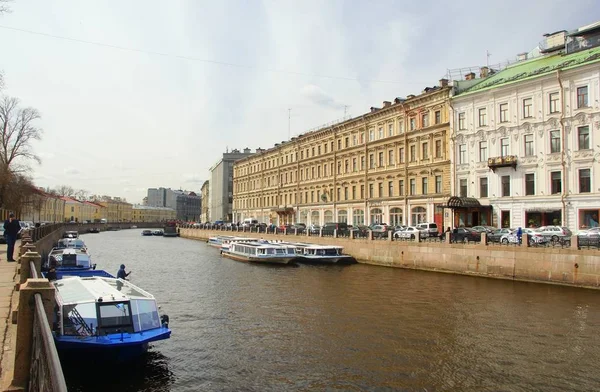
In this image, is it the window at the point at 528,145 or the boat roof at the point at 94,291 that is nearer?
the boat roof at the point at 94,291

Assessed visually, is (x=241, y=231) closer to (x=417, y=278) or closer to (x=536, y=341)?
(x=417, y=278)

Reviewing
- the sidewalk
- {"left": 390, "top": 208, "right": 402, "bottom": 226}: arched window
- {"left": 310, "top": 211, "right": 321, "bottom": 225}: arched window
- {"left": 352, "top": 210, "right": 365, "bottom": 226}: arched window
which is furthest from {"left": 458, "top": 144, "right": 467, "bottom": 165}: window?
the sidewalk

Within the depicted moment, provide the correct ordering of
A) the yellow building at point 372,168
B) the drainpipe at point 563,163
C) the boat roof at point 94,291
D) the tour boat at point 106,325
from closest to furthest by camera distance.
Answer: the tour boat at point 106,325 → the boat roof at point 94,291 → the drainpipe at point 563,163 → the yellow building at point 372,168

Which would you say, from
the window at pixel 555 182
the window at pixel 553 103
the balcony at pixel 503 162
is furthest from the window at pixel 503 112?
the window at pixel 555 182

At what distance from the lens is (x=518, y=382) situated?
40.0 feet

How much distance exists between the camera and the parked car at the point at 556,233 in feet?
90.2

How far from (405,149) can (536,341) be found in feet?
119

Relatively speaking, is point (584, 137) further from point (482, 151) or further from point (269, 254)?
point (269, 254)

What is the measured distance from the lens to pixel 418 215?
161ft

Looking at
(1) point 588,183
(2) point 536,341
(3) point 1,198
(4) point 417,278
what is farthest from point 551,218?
(3) point 1,198

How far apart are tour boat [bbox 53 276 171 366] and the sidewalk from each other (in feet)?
4.69

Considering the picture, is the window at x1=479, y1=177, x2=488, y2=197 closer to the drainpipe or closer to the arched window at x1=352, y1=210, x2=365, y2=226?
the drainpipe

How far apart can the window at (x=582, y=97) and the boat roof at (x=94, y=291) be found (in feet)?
111

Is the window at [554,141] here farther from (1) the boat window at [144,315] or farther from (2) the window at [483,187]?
(1) the boat window at [144,315]
